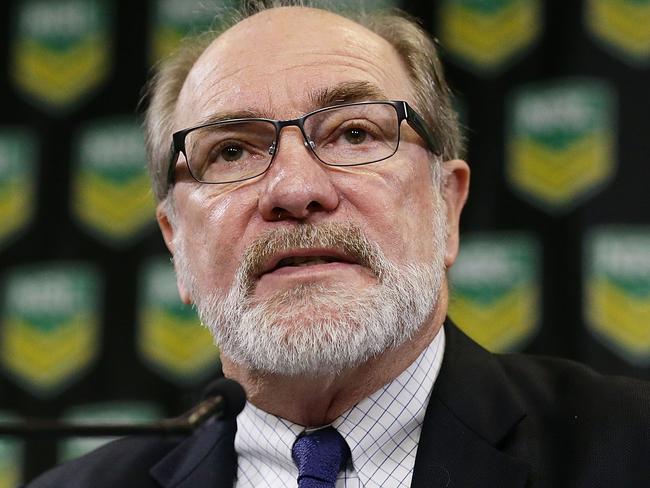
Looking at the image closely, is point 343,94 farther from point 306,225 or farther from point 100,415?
point 100,415

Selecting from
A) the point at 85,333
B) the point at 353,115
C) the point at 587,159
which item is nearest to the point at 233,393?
the point at 353,115

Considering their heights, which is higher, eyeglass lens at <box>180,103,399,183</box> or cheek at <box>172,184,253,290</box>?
eyeglass lens at <box>180,103,399,183</box>

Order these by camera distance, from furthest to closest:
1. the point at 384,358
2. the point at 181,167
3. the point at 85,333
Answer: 1. the point at 85,333
2. the point at 181,167
3. the point at 384,358

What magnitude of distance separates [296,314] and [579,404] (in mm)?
551

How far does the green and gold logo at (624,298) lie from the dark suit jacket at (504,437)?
62 cm

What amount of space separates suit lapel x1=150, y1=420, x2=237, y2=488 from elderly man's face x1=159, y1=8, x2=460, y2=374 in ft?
0.62

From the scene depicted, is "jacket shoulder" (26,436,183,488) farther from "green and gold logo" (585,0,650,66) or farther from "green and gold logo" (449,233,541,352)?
"green and gold logo" (585,0,650,66)

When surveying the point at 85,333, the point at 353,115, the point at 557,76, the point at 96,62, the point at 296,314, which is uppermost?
the point at 353,115

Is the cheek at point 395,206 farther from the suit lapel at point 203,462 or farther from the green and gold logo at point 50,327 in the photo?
the green and gold logo at point 50,327

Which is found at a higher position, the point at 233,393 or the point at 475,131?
the point at 233,393

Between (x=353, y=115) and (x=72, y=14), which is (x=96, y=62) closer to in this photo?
(x=72, y=14)

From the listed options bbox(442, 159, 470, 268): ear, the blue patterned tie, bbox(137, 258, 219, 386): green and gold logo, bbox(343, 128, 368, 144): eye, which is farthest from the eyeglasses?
bbox(137, 258, 219, 386): green and gold logo

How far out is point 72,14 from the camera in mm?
3182

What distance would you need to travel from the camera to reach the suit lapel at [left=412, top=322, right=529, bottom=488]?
1.55 m
